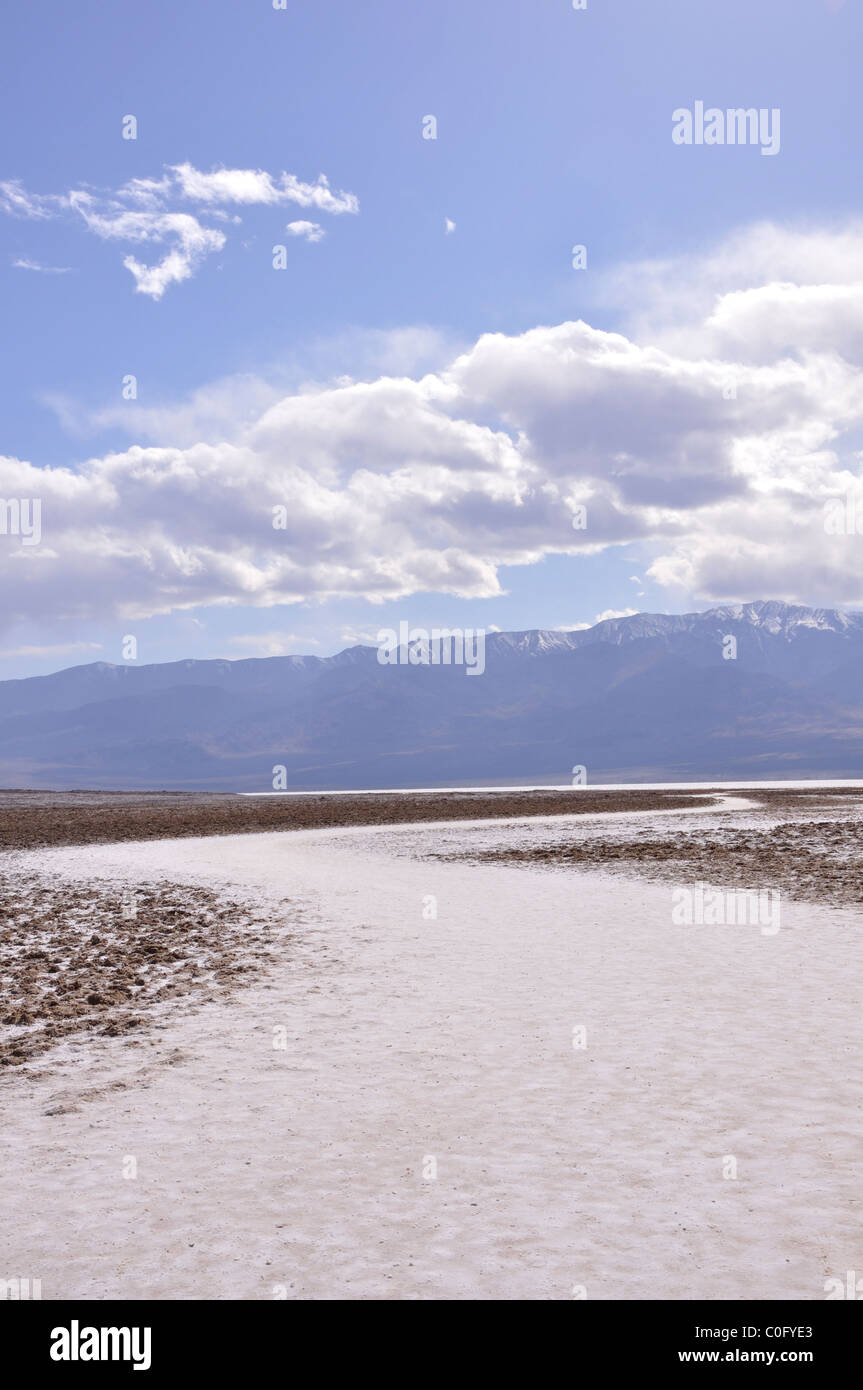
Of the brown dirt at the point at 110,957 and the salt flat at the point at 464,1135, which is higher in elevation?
the salt flat at the point at 464,1135

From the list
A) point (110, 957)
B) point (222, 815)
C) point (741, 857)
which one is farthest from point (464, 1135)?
point (222, 815)

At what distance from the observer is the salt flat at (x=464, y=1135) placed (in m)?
6.44

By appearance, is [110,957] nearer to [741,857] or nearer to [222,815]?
[741,857]

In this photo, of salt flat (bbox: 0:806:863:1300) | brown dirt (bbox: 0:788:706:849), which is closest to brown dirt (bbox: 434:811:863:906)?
salt flat (bbox: 0:806:863:1300)

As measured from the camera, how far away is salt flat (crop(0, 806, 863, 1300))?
644 centimetres

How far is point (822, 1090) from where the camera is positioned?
380 inches

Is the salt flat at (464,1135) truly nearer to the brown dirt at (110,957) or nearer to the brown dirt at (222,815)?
the brown dirt at (110,957)

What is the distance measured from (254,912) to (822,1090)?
15.4 metres

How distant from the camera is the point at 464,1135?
870cm

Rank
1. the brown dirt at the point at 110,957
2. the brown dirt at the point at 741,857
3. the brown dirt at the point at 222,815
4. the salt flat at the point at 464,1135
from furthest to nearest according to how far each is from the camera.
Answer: the brown dirt at the point at 222,815 → the brown dirt at the point at 741,857 → the brown dirt at the point at 110,957 → the salt flat at the point at 464,1135

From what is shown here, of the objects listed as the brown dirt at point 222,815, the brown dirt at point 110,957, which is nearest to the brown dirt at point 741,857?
the brown dirt at point 110,957

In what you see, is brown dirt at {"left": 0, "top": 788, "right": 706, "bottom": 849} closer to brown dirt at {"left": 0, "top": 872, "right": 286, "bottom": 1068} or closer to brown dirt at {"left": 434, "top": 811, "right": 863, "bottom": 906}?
brown dirt at {"left": 434, "top": 811, "right": 863, "bottom": 906}
